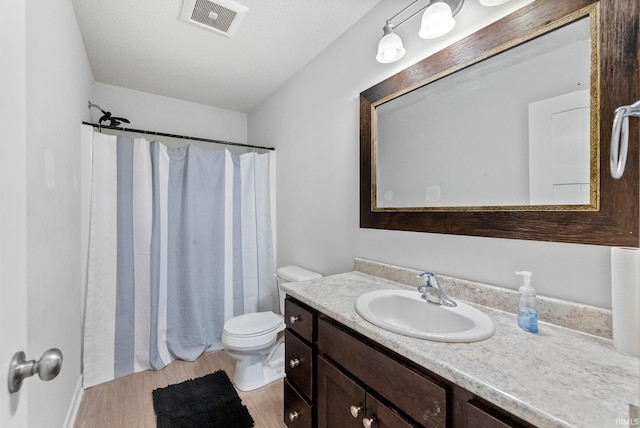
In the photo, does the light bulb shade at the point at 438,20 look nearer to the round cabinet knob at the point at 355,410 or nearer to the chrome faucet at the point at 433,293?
the chrome faucet at the point at 433,293

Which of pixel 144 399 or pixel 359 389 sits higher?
pixel 359 389

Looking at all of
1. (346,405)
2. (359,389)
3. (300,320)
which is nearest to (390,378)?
(359,389)

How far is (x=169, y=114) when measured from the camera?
2785 mm

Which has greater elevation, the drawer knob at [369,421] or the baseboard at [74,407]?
the drawer knob at [369,421]

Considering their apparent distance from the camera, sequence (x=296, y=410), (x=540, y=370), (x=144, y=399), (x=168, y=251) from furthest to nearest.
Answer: (x=168, y=251) < (x=144, y=399) < (x=296, y=410) < (x=540, y=370)

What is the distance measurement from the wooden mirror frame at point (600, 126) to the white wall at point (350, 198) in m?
0.04

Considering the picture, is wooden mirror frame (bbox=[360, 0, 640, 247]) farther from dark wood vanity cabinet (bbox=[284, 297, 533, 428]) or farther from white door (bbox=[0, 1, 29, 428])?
white door (bbox=[0, 1, 29, 428])

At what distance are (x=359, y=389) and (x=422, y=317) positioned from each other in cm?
39

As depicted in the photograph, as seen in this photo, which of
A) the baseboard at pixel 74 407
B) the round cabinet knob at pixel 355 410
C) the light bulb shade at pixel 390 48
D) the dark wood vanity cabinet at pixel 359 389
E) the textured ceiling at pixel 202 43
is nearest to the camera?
the dark wood vanity cabinet at pixel 359 389

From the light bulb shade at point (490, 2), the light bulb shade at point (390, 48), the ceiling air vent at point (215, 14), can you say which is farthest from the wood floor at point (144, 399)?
the ceiling air vent at point (215, 14)

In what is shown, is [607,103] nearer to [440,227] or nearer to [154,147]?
[440,227]

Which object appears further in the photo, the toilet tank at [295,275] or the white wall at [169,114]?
the white wall at [169,114]

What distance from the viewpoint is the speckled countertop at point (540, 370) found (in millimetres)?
528

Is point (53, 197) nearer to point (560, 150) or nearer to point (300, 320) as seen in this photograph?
point (300, 320)
